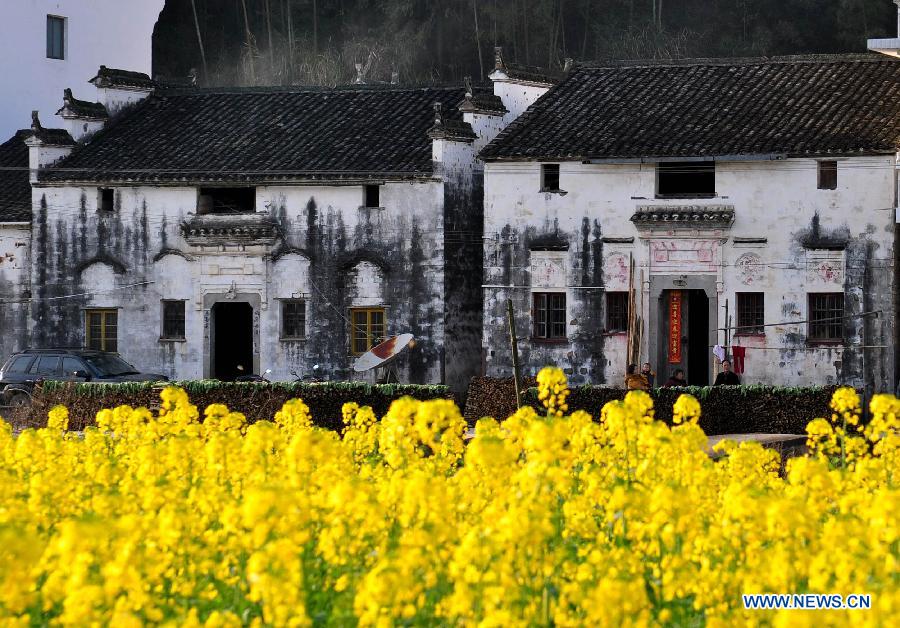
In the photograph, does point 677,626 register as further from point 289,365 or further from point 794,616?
point 289,365

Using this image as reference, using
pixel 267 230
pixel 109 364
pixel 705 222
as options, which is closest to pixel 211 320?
pixel 267 230

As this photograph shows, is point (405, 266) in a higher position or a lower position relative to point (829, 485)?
higher

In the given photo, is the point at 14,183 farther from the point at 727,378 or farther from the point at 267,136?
the point at 727,378

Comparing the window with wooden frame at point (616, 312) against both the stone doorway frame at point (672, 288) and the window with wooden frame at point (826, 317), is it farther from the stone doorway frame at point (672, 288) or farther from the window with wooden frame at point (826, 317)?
the window with wooden frame at point (826, 317)

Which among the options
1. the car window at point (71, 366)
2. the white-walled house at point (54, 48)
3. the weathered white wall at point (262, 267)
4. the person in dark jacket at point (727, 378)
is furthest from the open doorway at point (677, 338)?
the white-walled house at point (54, 48)

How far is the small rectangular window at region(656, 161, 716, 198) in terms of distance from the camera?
34625 mm

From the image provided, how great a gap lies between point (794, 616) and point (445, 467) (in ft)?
25.9

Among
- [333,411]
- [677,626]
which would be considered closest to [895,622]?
[677,626]

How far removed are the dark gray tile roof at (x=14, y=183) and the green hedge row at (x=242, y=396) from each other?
9454 mm

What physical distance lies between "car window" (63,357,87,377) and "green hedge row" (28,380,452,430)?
233cm

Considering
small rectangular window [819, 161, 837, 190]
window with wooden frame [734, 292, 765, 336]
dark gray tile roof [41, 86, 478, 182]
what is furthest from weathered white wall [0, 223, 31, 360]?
small rectangular window [819, 161, 837, 190]

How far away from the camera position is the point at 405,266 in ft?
120

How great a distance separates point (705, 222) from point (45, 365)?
546 inches

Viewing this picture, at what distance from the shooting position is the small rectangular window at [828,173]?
33438 mm
